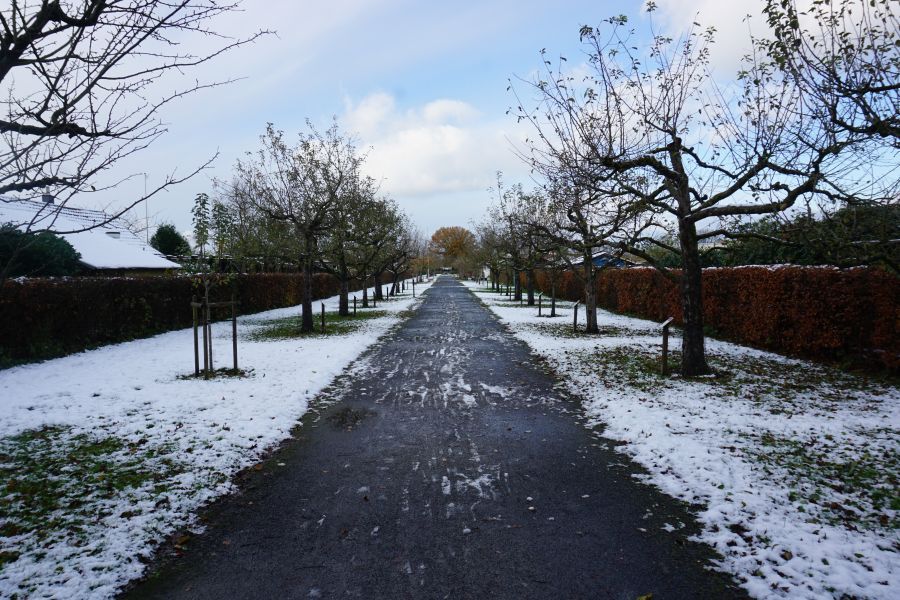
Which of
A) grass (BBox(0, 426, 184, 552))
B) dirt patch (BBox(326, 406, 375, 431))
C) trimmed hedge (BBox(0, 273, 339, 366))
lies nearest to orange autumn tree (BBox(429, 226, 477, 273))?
trimmed hedge (BBox(0, 273, 339, 366))

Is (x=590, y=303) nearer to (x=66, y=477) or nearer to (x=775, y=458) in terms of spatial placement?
(x=775, y=458)

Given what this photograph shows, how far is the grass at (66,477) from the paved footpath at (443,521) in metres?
0.99

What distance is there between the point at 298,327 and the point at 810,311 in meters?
15.5

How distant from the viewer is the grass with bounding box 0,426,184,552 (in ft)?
13.5

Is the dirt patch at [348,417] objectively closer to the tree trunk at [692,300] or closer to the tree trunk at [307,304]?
the tree trunk at [692,300]

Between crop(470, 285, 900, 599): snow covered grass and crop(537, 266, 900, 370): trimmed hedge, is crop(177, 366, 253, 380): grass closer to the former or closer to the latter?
crop(470, 285, 900, 599): snow covered grass

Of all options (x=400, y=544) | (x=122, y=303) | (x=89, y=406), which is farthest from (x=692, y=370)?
(x=122, y=303)

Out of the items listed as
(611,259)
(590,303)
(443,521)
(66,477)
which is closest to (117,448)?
(66,477)

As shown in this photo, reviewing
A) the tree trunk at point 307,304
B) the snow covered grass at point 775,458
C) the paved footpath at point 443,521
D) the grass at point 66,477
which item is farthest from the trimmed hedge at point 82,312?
the snow covered grass at point 775,458

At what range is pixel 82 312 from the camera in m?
13.2

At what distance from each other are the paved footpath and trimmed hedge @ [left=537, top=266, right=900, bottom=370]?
6.38 m

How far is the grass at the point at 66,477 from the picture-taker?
13.5ft

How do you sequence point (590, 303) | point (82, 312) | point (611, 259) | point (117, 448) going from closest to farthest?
point (117, 448) → point (82, 312) → point (611, 259) → point (590, 303)

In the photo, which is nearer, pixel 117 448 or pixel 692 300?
pixel 117 448
